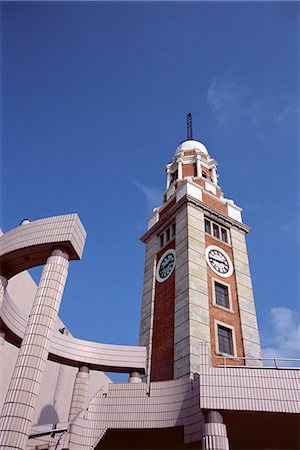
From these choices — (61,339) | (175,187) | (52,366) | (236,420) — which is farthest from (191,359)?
(52,366)

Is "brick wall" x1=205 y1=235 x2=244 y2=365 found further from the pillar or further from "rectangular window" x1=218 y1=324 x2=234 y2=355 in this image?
the pillar

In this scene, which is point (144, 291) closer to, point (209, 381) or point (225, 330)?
point (225, 330)

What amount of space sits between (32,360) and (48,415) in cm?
3724

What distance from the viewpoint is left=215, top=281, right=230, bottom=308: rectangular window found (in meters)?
34.8

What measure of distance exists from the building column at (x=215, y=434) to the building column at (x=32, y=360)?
7.93m

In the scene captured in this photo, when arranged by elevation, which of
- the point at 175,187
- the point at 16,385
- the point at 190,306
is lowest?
the point at 16,385

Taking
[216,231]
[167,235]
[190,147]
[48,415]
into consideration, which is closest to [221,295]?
[216,231]

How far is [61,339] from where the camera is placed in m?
31.7

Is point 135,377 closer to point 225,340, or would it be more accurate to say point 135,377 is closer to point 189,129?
point 225,340

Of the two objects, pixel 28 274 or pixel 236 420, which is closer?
pixel 236 420

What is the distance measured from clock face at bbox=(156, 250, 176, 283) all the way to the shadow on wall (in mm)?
23512

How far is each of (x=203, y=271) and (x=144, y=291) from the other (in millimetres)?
7326

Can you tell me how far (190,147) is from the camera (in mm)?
50438

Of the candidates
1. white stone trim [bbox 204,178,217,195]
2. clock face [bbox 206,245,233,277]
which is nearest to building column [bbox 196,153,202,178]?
white stone trim [bbox 204,178,217,195]
